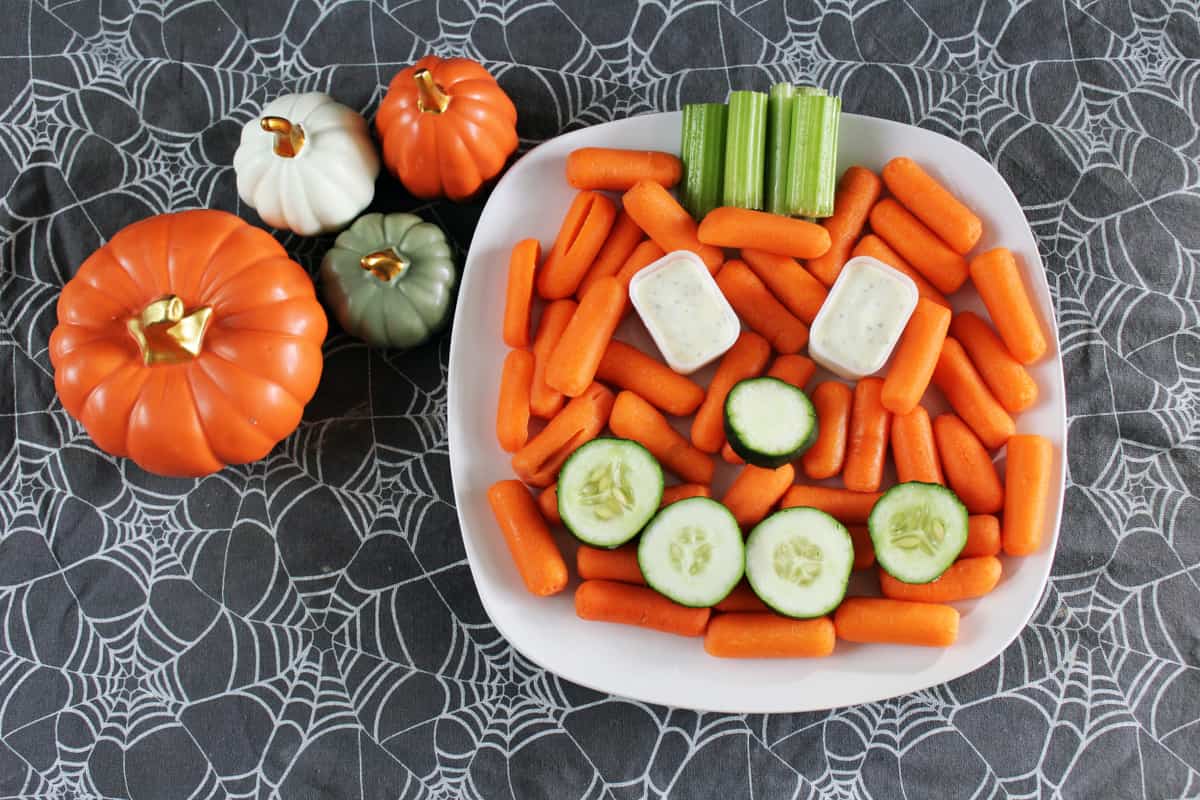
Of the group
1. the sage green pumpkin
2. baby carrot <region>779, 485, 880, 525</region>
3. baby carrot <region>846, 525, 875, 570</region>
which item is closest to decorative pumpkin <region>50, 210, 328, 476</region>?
the sage green pumpkin

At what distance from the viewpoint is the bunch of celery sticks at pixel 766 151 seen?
2.12m

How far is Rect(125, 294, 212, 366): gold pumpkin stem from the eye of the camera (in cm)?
187

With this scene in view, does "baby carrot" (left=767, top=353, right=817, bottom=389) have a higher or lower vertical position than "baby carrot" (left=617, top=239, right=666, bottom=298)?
lower

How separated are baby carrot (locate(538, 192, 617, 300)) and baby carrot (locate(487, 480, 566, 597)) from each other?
464 millimetres

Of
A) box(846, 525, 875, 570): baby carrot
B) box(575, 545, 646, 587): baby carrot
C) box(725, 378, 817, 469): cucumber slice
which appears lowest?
box(575, 545, 646, 587): baby carrot

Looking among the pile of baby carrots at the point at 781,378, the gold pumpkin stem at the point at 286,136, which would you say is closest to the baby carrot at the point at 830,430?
the pile of baby carrots at the point at 781,378

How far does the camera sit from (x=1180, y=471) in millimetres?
2242

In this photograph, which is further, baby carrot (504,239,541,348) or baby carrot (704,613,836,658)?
baby carrot (504,239,541,348)

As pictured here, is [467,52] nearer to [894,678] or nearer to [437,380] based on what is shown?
[437,380]

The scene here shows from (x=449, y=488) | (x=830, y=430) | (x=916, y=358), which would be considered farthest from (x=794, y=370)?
(x=449, y=488)

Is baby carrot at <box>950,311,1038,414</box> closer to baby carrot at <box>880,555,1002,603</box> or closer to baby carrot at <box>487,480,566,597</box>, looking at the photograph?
baby carrot at <box>880,555,1002,603</box>

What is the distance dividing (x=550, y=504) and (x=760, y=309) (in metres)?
0.64

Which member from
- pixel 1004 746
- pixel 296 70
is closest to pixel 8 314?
pixel 296 70

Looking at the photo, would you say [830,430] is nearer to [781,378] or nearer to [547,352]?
[781,378]
